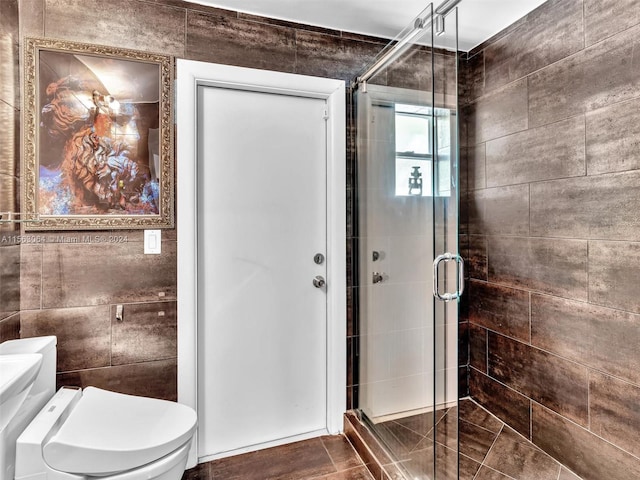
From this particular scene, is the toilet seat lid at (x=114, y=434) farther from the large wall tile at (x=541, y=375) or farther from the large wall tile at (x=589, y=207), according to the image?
the large wall tile at (x=589, y=207)

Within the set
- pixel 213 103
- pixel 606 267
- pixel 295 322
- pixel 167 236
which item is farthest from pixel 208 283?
pixel 606 267

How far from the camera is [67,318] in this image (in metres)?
1.69

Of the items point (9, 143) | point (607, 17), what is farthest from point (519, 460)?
point (9, 143)

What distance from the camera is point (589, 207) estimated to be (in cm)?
171

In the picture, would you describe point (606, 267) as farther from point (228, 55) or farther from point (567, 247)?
point (228, 55)

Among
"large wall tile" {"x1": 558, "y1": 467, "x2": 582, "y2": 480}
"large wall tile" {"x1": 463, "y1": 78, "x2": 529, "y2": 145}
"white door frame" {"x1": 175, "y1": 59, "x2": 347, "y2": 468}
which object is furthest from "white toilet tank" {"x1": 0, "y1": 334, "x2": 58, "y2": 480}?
"large wall tile" {"x1": 463, "y1": 78, "x2": 529, "y2": 145}

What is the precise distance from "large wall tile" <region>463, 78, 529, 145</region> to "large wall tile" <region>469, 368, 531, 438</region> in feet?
5.22

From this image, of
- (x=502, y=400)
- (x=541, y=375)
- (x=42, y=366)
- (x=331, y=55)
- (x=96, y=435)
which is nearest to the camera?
(x=96, y=435)

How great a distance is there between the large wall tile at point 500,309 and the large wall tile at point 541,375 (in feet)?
0.22

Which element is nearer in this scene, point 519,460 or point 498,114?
point 519,460

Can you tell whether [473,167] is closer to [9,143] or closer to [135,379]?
[135,379]

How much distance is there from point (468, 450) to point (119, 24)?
286 cm

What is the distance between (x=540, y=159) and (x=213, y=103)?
1.82 metres

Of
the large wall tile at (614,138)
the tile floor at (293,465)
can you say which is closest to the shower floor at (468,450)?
the tile floor at (293,465)
